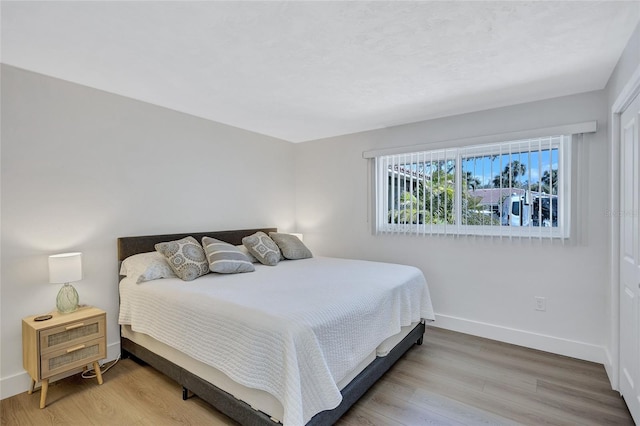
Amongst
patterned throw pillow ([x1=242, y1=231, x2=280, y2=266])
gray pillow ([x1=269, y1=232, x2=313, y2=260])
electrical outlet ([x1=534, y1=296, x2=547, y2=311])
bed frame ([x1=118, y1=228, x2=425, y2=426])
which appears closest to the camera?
bed frame ([x1=118, y1=228, x2=425, y2=426])

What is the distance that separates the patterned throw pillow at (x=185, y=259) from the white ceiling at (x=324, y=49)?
138 cm

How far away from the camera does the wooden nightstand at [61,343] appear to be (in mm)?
2033

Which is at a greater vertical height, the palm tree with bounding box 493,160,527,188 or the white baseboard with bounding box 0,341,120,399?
the palm tree with bounding box 493,160,527,188

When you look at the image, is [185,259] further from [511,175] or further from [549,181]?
[549,181]

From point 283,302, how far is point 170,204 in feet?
6.38

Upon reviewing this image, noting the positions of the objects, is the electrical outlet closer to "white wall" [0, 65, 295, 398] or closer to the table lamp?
"white wall" [0, 65, 295, 398]

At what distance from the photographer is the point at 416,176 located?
11.8 ft

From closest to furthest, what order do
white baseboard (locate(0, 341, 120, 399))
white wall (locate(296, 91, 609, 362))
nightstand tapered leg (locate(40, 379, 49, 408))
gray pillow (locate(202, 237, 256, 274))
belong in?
nightstand tapered leg (locate(40, 379, 49, 408)) → white baseboard (locate(0, 341, 120, 399)) → white wall (locate(296, 91, 609, 362)) → gray pillow (locate(202, 237, 256, 274))

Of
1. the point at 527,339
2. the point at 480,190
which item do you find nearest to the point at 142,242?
the point at 480,190

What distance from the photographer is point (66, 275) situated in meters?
2.20

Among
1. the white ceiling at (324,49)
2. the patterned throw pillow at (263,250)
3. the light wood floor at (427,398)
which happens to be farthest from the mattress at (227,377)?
the white ceiling at (324,49)

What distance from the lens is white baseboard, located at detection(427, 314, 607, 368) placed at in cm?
265

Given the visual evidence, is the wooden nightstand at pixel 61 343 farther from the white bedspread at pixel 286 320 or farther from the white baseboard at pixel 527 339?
the white baseboard at pixel 527 339

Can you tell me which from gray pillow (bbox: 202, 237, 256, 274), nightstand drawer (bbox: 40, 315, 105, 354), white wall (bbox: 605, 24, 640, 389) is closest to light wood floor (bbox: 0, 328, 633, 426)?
white wall (bbox: 605, 24, 640, 389)
